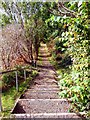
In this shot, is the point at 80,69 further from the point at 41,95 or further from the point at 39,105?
the point at 41,95

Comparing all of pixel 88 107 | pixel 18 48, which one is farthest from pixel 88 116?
pixel 18 48

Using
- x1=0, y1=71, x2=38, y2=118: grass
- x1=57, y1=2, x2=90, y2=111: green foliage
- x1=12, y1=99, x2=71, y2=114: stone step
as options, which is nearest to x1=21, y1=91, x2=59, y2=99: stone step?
x1=0, y1=71, x2=38, y2=118: grass

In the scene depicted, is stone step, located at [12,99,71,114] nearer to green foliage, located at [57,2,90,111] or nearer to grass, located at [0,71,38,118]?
grass, located at [0,71,38,118]

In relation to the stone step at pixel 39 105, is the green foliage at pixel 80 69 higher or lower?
higher

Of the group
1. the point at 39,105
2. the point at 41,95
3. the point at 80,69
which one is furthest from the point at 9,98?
the point at 80,69

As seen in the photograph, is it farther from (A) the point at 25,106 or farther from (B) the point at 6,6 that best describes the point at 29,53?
(A) the point at 25,106

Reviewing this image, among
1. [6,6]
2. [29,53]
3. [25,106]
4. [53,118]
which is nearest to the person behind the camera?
[53,118]

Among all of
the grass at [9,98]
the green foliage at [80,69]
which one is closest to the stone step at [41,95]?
the grass at [9,98]

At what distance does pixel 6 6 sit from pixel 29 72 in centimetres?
320

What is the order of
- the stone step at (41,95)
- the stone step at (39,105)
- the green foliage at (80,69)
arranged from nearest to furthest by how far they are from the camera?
1. the green foliage at (80,69)
2. the stone step at (39,105)
3. the stone step at (41,95)

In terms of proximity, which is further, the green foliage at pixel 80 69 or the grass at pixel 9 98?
the grass at pixel 9 98

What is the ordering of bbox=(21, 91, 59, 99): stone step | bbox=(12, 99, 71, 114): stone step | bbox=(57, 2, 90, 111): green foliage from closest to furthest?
bbox=(57, 2, 90, 111): green foliage, bbox=(12, 99, 71, 114): stone step, bbox=(21, 91, 59, 99): stone step

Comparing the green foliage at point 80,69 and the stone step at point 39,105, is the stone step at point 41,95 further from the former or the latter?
the green foliage at point 80,69

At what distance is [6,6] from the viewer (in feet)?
34.1
